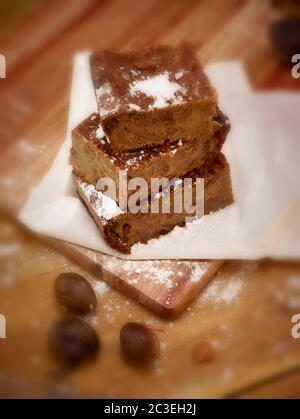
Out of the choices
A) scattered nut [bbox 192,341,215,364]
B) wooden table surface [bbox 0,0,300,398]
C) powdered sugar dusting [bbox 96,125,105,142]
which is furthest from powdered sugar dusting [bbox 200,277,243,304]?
powdered sugar dusting [bbox 96,125,105,142]

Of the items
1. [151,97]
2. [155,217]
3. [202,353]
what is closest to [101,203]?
[155,217]

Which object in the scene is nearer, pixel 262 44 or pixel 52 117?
pixel 52 117

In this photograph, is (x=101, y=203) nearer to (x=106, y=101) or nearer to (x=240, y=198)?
(x=106, y=101)

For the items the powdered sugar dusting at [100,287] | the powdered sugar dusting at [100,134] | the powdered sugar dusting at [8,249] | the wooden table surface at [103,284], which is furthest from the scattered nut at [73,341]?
the powdered sugar dusting at [100,134]

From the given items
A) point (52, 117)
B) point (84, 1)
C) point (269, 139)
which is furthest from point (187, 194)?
point (84, 1)

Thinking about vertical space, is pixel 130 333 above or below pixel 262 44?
below

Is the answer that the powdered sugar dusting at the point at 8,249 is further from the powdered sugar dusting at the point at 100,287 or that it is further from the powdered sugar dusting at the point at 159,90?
the powdered sugar dusting at the point at 159,90
